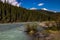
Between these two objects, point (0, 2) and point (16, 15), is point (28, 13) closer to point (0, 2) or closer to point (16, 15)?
point (16, 15)

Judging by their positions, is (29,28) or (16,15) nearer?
(29,28)

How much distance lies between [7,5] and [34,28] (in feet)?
456

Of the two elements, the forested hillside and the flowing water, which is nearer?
the flowing water

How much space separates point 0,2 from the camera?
159 meters

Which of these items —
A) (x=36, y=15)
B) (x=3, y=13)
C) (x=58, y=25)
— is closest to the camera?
(x=58, y=25)

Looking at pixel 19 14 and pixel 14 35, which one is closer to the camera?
pixel 14 35

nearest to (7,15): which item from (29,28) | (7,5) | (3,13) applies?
(3,13)

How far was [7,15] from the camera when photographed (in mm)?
151250

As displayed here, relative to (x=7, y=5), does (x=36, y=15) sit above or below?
below

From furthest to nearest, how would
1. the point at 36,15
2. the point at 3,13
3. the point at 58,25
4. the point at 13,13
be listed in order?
the point at 36,15 < the point at 13,13 < the point at 3,13 < the point at 58,25

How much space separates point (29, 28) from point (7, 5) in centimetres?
13834

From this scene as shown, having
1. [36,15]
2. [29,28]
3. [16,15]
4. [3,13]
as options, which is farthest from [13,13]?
[29,28]

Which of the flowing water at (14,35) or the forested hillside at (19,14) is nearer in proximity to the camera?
the flowing water at (14,35)

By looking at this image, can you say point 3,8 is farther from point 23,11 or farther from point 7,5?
point 23,11
